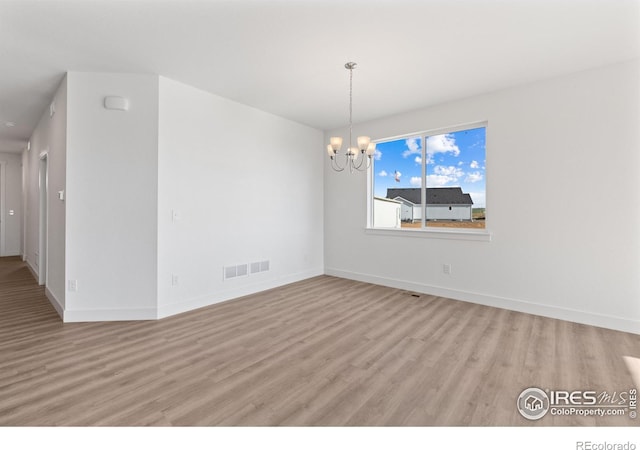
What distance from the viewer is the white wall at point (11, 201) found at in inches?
307

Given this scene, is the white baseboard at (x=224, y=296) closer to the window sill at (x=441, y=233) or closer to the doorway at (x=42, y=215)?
the window sill at (x=441, y=233)

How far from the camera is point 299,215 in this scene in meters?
5.51

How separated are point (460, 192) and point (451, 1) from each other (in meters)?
2.74

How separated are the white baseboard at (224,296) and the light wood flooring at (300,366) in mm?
141

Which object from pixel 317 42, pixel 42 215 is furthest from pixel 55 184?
pixel 317 42

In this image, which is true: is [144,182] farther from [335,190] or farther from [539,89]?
[539,89]

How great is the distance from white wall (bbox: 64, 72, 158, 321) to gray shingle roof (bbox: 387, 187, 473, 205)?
368cm

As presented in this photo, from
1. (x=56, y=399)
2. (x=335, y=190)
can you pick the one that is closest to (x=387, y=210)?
(x=335, y=190)

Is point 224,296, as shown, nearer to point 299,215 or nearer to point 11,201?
point 299,215

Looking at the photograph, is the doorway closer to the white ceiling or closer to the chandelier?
the white ceiling

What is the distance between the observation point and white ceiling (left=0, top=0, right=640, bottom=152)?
231 centimetres

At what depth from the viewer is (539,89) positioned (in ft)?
11.9

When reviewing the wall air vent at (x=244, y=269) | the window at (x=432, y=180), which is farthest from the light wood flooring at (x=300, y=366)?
the window at (x=432, y=180)

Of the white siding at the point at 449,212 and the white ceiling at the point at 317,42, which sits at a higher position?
the white ceiling at the point at 317,42
